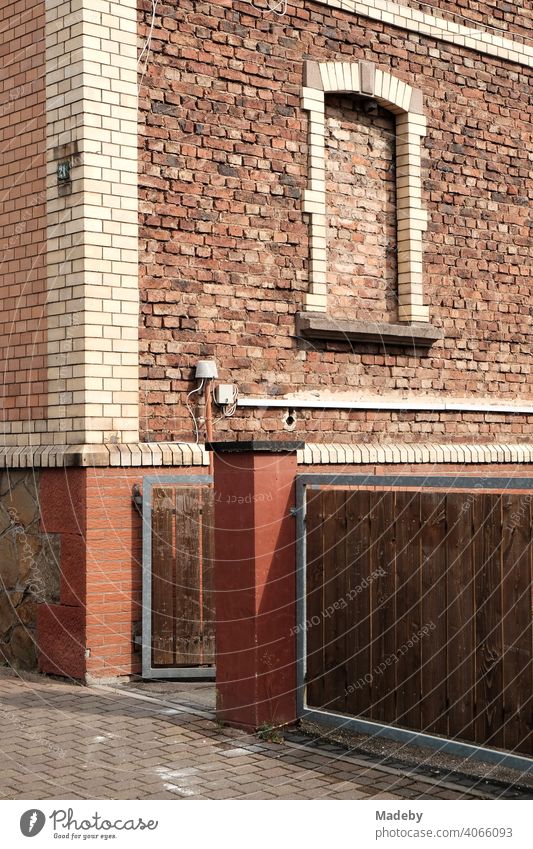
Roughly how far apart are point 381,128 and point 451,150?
0.93 metres

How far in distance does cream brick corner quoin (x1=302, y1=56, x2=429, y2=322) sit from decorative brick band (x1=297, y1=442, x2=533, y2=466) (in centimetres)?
133

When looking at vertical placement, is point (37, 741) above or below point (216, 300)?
below

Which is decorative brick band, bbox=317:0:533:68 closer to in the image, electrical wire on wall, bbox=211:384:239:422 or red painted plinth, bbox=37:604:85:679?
electrical wire on wall, bbox=211:384:239:422

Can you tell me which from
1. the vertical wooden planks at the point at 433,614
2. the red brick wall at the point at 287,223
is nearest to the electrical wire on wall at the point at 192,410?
the red brick wall at the point at 287,223

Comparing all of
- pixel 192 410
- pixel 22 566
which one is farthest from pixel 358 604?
pixel 22 566

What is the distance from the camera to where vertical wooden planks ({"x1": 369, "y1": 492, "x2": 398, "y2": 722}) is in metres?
6.84

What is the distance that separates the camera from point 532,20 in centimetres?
1324

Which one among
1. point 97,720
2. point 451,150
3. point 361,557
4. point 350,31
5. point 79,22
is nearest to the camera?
point 361,557

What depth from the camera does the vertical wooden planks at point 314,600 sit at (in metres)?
7.41

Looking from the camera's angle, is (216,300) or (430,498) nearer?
(430,498)

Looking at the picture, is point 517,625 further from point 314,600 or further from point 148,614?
point 148,614

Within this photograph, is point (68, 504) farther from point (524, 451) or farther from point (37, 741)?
point (524, 451)

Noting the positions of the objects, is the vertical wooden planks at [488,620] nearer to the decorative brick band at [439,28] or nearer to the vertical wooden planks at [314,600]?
the vertical wooden planks at [314,600]

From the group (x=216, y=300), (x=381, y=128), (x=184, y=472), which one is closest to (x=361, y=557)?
(x=184, y=472)
